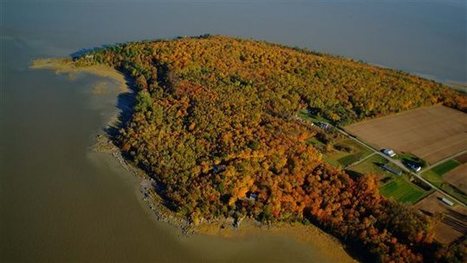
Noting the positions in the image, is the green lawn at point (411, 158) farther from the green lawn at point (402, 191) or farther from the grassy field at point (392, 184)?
the green lawn at point (402, 191)

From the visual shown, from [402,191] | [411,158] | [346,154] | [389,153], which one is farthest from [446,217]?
[346,154]

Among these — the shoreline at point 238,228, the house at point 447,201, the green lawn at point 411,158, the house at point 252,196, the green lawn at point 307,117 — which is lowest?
the shoreline at point 238,228

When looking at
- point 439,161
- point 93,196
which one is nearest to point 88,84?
point 93,196

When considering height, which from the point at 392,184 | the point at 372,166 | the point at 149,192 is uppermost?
the point at 372,166

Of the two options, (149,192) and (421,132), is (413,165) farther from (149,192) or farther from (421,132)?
(149,192)

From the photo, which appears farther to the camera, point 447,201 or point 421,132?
point 421,132

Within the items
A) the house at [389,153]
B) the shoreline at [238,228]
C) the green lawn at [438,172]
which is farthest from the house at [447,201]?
the shoreline at [238,228]
